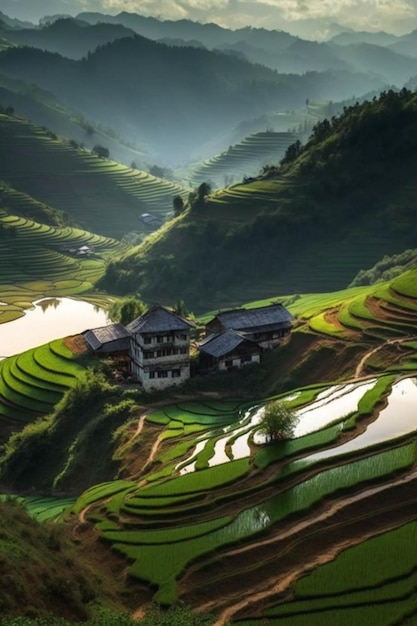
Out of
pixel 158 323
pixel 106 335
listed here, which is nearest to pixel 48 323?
pixel 106 335

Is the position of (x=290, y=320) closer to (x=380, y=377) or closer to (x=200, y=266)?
(x=380, y=377)

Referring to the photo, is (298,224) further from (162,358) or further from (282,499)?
(282,499)

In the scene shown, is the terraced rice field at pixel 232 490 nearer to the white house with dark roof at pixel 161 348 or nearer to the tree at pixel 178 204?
the white house with dark roof at pixel 161 348

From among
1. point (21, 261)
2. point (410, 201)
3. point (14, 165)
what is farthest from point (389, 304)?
point (14, 165)

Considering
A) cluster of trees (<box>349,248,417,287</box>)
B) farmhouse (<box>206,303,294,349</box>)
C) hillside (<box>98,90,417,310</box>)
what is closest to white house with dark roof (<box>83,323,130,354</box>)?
farmhouse (<box>206,303,294,349</box>)

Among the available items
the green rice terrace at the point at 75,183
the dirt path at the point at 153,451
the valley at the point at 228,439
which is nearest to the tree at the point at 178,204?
the valley at the point at 228,439
